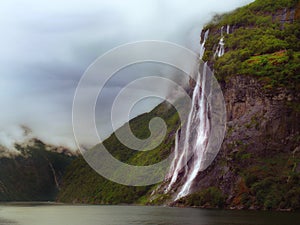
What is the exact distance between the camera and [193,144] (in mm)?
179250

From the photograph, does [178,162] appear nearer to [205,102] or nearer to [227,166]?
[205,102]

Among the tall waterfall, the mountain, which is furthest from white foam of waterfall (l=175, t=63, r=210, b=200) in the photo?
the mountain

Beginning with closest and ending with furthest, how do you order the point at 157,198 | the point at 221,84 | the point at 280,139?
the point at 280,139 < the point at 221,84 < the point at 157,198

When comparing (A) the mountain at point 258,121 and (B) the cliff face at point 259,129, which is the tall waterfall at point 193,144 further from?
(B) the cliff face at point 259,129

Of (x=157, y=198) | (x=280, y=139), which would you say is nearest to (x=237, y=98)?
(x=280, y=139)

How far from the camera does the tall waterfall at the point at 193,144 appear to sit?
543 feet

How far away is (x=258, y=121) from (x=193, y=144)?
36.3m

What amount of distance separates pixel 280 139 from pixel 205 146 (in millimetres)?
31805

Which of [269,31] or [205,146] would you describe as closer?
[205,146]

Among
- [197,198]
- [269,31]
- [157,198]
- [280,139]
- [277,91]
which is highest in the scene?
[269,31]

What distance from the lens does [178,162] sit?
615 ft

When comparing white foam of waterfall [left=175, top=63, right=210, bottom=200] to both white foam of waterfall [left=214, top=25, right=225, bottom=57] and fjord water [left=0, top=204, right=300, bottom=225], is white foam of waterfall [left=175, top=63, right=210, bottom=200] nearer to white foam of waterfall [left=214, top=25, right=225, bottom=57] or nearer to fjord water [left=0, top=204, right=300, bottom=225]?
white foam of waterfall [left=214, top=25, right=225, bottom=57]

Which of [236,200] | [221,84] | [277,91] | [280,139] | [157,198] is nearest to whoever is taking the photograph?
[236,200]

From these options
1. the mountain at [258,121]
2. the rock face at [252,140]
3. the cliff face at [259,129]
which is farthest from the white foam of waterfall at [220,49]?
the rock face at [252,140]
